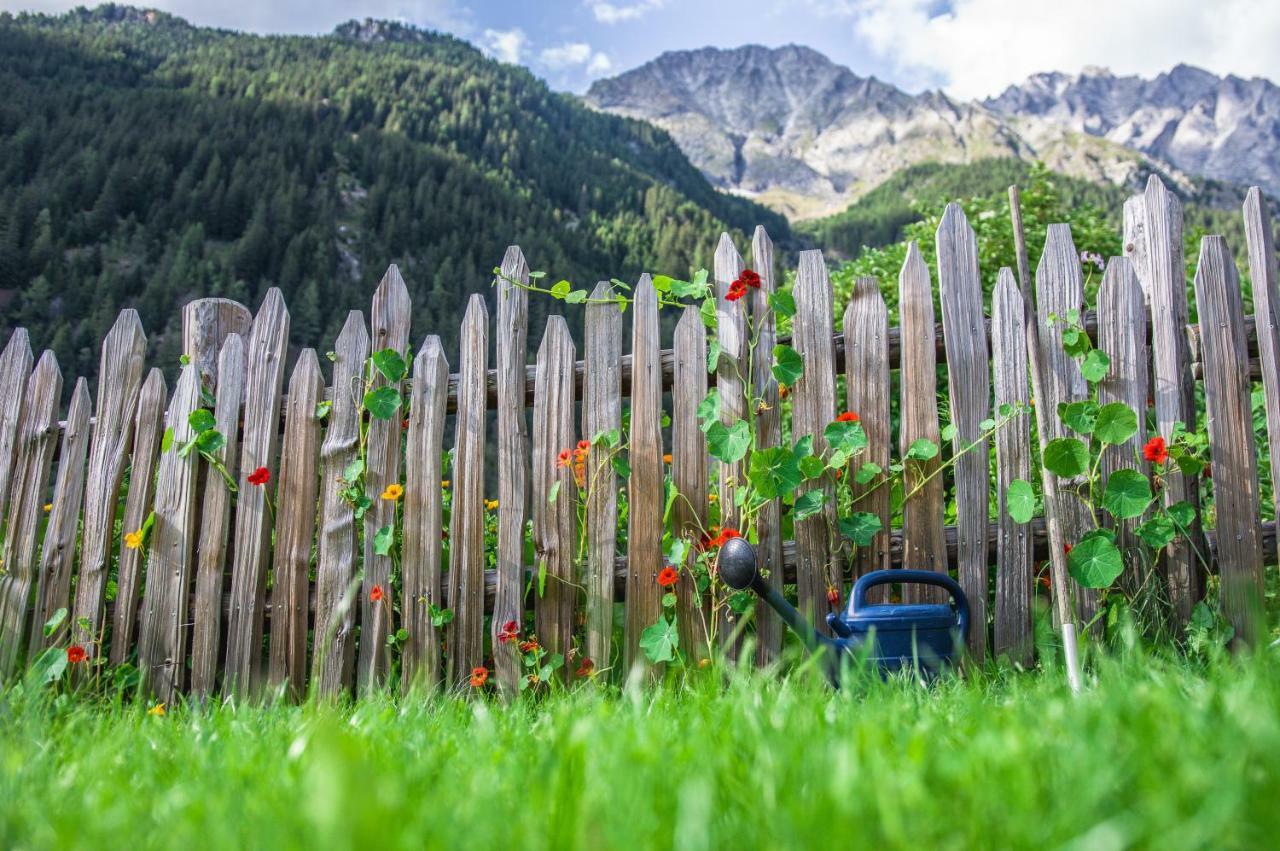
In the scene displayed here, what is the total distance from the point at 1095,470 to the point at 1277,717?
1725mm

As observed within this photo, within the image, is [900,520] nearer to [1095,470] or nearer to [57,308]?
[1095,470]

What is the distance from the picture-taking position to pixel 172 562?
9.09 ft

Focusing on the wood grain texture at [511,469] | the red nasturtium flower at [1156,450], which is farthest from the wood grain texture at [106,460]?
the red nasturtium flower at [1156,450]

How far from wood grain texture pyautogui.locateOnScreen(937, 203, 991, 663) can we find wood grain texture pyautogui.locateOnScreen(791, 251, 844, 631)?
34cm

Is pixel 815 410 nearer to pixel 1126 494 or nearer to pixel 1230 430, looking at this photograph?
pixel 1126 494

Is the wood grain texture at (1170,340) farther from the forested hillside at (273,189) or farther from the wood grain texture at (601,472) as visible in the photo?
the forested hillside at (273,189)

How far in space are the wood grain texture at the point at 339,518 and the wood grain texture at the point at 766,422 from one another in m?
1.19

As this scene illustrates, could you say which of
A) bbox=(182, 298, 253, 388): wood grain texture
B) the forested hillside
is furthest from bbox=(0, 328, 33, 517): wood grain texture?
the forested hillside

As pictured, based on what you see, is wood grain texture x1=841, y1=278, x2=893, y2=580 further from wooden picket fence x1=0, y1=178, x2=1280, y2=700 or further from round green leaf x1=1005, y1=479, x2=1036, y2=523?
round green leaf x1=1005, y1=479, x2=1036, y2=523

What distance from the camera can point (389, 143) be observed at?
59.8 meters

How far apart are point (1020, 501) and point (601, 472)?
121cm

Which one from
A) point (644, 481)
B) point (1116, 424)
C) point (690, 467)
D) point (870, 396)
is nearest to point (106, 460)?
point (644, 481)

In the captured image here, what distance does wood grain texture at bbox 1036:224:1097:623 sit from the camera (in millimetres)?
2250

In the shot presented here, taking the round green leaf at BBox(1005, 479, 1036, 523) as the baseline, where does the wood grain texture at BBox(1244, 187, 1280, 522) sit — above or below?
above
